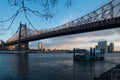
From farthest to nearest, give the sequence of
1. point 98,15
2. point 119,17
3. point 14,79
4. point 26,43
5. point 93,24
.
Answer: point 26,43 < point 98,15 < point 93,24 < point 119,17 < point 14,79

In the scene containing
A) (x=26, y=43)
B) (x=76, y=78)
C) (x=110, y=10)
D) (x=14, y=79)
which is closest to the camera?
(x=14, y=79)

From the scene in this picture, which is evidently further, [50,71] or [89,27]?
[89,27]

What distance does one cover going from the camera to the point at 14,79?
2383 cm

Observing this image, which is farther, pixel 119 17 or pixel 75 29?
pixel 75 29

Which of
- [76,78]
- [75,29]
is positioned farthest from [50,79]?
[75,29]

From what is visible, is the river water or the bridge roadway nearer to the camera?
the river water

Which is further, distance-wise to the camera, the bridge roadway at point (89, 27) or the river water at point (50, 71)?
the bridge roadway at point (89, 27)

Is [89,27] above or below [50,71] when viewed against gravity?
above

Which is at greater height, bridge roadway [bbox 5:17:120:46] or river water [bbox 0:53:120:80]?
bridge roadway [bbox 5:17:120:46]

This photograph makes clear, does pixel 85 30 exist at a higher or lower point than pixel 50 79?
higher

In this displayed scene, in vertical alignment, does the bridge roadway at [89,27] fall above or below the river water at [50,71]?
above

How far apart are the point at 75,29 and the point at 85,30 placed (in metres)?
4.32

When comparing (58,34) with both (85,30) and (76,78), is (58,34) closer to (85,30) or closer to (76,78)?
(85,30)

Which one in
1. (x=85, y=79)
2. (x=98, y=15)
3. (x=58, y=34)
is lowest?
(x=85, y=79)
